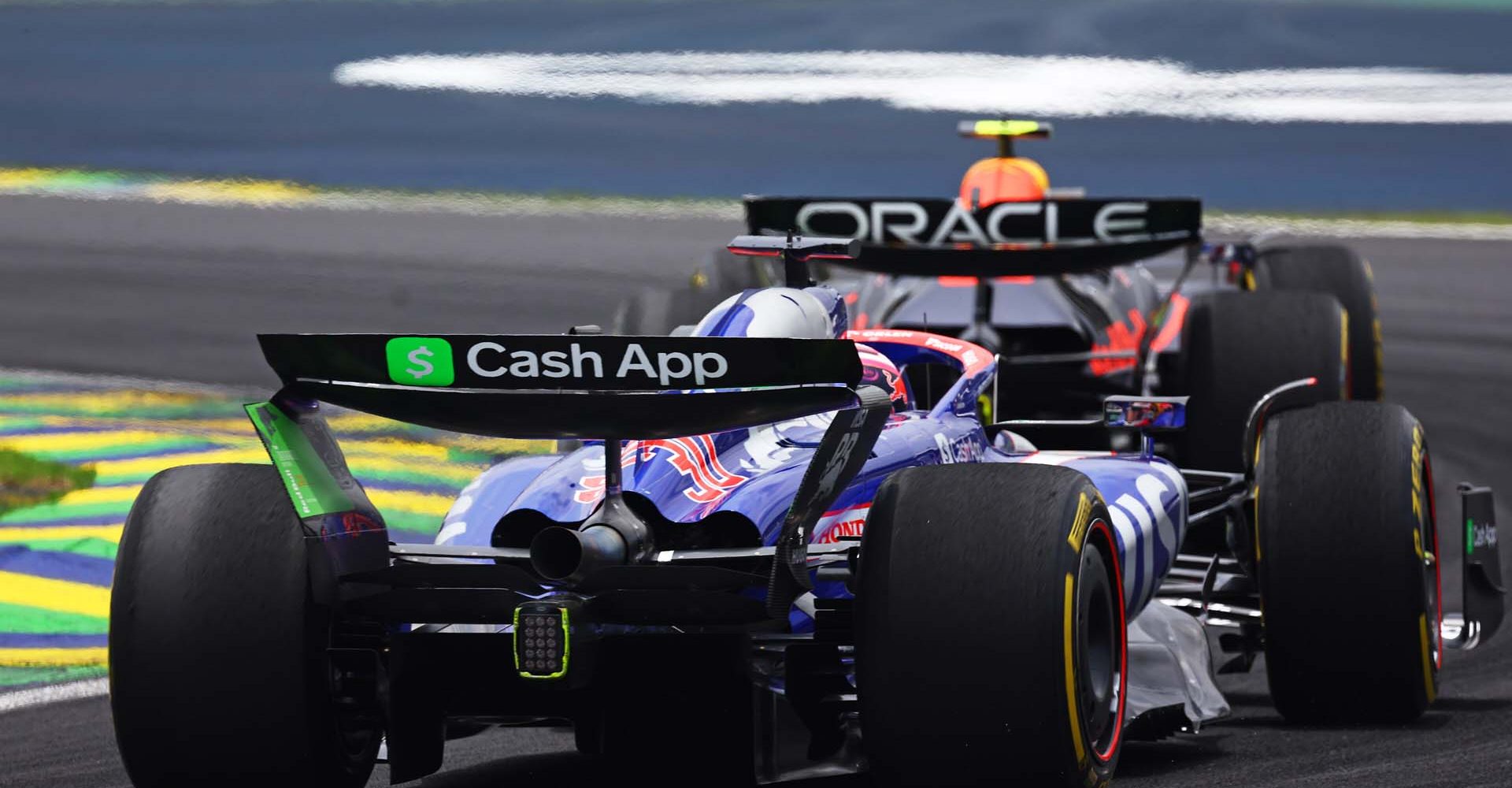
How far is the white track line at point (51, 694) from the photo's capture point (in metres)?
8.28

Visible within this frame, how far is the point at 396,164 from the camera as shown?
1047 inches

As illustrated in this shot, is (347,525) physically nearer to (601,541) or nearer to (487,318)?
(601,541)

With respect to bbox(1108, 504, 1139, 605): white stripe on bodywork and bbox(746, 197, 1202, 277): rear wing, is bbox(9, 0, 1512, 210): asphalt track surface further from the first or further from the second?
bbox(1108, 504, 1139, 605): white stripe on bodywork

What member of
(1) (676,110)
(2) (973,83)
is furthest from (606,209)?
(2) (973,83)

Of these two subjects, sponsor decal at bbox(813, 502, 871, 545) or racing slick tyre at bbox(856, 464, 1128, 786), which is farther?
sponsor decal at bbox(813, 502, 871, 545)

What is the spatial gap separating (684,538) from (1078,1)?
2855cm

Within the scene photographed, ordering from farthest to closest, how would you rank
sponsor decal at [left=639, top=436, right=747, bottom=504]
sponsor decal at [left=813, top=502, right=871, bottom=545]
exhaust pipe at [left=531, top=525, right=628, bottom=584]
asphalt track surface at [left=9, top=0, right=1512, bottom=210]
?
asphalt track surface at [left=9, top=0, right=1512, bottom=210], sponsor decal at [left=813, top=502, right=871, bottom=545], sponsor decal at [left=639, top=436, right=747, bottom=504], exhaust pipe at [left=531, top=525, right=628, bottom=584]

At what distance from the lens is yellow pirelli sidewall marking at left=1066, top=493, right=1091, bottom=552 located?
5.37m

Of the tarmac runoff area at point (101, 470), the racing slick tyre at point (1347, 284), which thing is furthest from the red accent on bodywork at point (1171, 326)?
the tarmac runoff area at point (101, 470)

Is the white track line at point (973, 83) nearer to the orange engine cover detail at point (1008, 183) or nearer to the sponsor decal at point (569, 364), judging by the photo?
the orange engine cover detail at point (1008, 183)

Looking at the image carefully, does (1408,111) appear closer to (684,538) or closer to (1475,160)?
(1475,160)

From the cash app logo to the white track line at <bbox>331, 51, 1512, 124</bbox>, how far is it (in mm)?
16472

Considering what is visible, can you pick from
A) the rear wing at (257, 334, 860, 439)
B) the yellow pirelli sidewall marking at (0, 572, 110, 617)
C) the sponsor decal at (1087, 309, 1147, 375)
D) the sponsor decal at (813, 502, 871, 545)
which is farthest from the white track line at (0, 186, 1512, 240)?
the rear wing at (257, 334, 860, 439)

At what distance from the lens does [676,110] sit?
25016 millimetres
